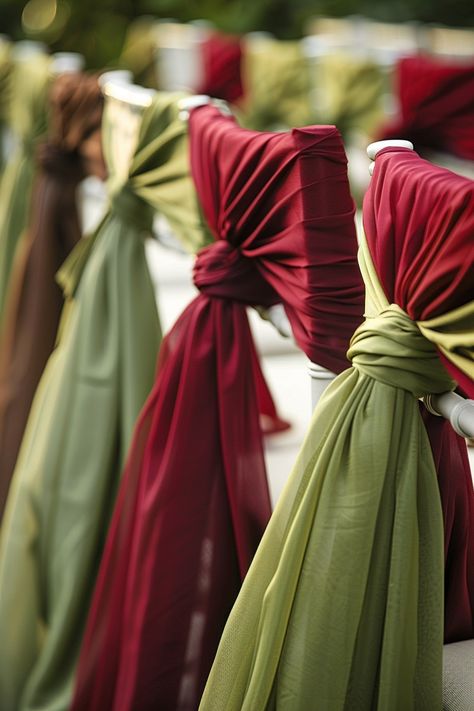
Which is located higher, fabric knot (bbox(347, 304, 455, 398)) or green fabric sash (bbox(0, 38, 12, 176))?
green fabric sash (bbox(0, 38, 12, 176))

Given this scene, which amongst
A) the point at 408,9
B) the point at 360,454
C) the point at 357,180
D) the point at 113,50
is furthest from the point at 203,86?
the point at 360,454

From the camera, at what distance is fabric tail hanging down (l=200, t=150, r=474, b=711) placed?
0.83 metres

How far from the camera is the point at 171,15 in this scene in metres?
5.91

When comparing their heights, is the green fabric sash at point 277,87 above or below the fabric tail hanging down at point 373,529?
above

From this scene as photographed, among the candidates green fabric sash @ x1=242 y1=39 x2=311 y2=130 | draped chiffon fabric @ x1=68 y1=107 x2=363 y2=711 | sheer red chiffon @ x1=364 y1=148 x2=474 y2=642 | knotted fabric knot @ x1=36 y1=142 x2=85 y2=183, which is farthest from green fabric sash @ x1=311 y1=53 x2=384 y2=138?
sheer red chiffon @ x1=364 y1=148 x2=474 y2=642

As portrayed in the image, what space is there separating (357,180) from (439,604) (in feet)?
7.48

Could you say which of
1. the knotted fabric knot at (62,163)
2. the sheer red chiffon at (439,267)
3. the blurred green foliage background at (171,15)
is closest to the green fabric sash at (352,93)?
the knotted fabric knot at (62,163)

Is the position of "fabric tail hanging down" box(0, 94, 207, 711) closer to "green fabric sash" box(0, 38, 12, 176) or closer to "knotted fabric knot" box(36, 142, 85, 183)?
"knotted fabric knot" box(36, 142, 85, 183)

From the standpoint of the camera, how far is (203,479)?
115 cm

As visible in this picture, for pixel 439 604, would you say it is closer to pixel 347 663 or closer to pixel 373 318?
pixel 347 663

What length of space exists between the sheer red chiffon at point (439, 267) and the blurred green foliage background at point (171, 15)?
4.57 metres

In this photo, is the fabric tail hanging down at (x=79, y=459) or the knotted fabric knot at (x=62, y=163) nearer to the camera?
the fabric tail hanging down at (x=79, y=459)

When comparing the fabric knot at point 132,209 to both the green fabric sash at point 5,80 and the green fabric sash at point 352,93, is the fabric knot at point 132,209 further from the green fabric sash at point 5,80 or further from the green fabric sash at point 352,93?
the green fabric sash at point 352,93

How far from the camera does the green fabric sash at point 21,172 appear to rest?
2145mm
